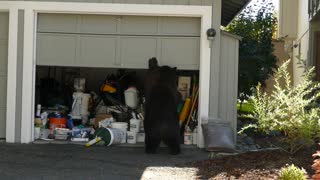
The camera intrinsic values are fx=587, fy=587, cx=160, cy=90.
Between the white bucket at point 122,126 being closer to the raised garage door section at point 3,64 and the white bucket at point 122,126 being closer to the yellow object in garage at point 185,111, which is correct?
the yellow object in garage at point 185,111

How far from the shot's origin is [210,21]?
38.1ft

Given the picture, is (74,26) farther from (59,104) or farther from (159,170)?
(159,170)

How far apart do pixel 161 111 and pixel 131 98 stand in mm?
2197

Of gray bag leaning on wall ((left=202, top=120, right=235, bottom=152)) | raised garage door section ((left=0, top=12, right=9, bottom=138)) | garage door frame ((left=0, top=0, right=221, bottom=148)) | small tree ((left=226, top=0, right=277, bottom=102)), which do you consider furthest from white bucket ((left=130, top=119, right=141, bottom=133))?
small tree ((left=226, top=0, right=277, bottom=102))

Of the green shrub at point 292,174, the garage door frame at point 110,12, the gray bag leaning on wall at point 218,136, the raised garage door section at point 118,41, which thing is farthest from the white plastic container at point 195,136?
the green shrub at point 292,174

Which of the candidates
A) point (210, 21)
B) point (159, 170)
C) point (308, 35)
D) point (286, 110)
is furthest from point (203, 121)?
point (308, 35)

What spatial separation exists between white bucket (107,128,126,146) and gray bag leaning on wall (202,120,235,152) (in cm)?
176

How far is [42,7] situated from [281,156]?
5791 millimetres

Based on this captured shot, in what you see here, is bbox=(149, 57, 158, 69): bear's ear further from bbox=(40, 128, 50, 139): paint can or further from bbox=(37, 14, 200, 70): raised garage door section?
bbox=(40, 128, 50, 139): paint can

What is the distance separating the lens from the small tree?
1592 centimetres

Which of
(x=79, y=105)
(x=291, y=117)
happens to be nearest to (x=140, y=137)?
(x=79, y=105)

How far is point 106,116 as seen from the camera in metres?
13.0

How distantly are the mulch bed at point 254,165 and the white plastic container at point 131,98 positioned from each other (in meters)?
3.90

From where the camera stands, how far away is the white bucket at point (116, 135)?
1162cm
